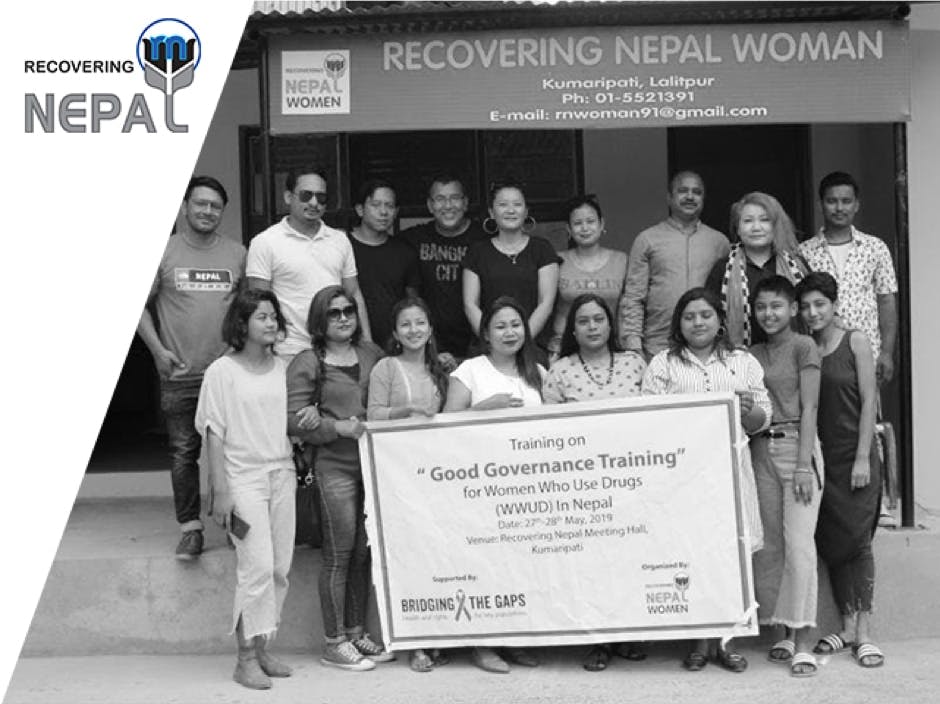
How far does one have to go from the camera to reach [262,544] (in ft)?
20.5

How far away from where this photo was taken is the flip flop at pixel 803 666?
6.33 meters

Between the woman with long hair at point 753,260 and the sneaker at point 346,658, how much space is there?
2.46 m

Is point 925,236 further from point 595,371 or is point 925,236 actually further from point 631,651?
point 631,651

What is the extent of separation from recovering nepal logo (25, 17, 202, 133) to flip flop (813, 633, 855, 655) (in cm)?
458

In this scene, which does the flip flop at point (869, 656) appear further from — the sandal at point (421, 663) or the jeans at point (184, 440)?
the jeans at point (184, 440)

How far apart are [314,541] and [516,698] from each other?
4.96 ft

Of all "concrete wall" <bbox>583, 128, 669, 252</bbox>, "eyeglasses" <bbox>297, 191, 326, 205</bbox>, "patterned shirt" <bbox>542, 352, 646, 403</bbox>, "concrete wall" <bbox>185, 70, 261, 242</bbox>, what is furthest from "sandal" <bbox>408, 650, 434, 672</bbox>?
"concrete wall" <bbox>583, 128, 669, 252</bbox>

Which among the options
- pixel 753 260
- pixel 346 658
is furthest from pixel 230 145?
pixel 346 658

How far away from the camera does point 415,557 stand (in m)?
6.47

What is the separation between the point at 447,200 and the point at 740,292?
1.68 metres

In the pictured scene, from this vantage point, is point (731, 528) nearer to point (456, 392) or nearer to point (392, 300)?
point (456, 392)

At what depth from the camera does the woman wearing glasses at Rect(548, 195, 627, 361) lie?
714 centimetres

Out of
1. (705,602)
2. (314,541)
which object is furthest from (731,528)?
(314,541)

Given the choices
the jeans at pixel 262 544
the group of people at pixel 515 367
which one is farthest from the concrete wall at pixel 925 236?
the jeans at pixel 262 544
